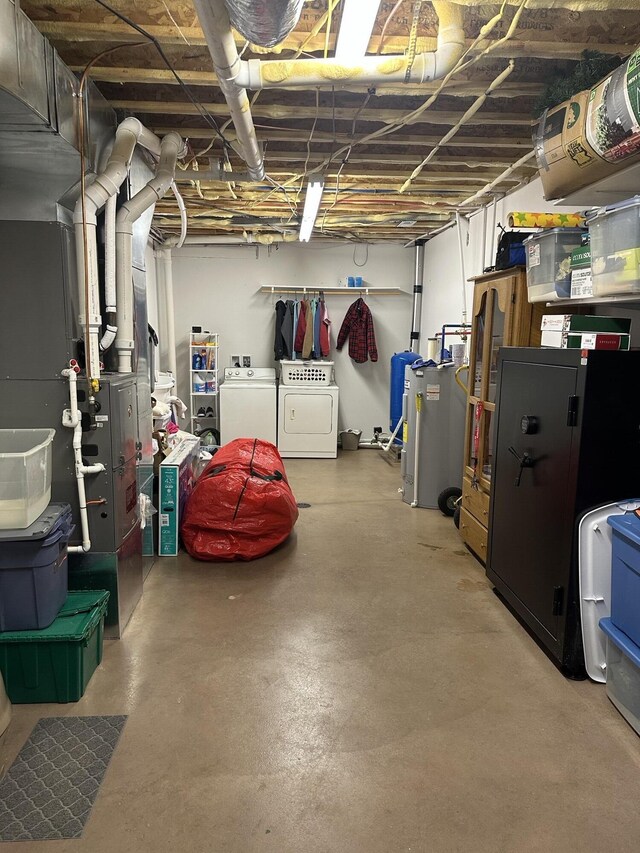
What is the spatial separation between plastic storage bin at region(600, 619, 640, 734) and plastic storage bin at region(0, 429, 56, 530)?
232 centimetres

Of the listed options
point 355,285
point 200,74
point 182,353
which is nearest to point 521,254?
point 200,74

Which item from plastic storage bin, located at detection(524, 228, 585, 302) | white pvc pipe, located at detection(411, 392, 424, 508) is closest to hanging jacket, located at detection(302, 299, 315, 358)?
white pvc pipe, located at detection(411, 392, 424, 508)

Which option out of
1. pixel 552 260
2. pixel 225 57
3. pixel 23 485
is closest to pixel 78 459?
Result: pixel 23 485

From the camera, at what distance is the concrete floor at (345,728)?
167 centimetres

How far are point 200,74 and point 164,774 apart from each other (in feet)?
9.87

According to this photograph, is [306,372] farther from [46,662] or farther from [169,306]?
[46,662]

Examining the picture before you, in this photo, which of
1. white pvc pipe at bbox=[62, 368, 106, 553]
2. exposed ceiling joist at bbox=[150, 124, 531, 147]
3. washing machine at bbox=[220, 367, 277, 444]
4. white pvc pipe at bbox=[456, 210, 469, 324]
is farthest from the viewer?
washing machine at bbox=[220, 367, 277, 444]

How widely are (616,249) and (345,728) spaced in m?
2.12

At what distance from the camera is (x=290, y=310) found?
7121mm

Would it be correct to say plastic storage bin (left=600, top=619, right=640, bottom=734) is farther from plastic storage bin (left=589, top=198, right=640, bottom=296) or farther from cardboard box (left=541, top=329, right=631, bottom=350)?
plastic storage bin (left=589, top=198, right=640, bottom=296)

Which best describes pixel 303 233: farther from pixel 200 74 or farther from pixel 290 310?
pixel 200 74

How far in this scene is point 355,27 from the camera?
2016 millimetres

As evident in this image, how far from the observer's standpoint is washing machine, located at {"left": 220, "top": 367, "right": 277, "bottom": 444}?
6598mm

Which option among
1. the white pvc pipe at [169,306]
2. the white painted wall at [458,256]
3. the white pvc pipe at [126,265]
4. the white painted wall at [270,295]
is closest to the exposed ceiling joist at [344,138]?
the white painted wall at [458,256]
